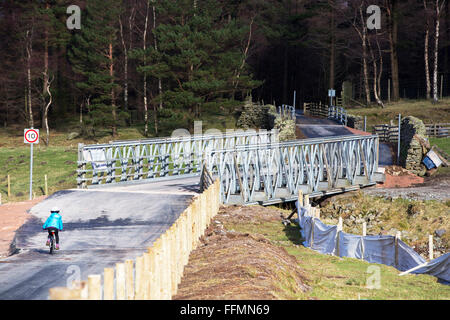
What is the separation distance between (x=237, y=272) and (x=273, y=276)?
0.65 m

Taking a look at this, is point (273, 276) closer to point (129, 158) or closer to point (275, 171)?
point (275, 171)

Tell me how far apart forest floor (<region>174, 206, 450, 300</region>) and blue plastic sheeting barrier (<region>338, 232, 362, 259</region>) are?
1.25ft

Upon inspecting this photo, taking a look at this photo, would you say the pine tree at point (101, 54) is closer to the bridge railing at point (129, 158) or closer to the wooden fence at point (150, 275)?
the bridge railing at point (129, 158)

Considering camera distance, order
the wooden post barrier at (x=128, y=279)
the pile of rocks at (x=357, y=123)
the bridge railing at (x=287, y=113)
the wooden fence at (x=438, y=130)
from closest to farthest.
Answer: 1. the wooden post barrier at (x=128, y=279)
2. the wooden fence at (x=438, y=130)
3. the bridge railing at (x=287, y=113)
4. the pile of rocks at (x=357, y=123)

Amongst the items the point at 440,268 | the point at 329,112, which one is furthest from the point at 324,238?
the point at 329,112

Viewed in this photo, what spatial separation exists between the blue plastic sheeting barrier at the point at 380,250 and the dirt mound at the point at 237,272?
3098 mm

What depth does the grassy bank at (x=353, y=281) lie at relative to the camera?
11492 millimetres

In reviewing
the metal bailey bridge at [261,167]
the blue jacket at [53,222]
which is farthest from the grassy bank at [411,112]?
the blue jacket at [53,222]

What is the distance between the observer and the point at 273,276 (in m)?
10.4

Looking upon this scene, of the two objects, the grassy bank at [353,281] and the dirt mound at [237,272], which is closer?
the dirt mound at [237,272]

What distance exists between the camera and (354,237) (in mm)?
16750

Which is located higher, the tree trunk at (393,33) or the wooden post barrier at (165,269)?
the tree trunk at (393,33)
